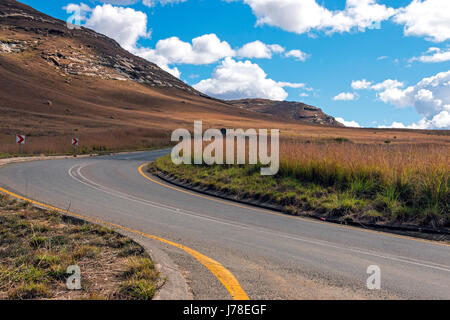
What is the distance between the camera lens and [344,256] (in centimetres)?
618

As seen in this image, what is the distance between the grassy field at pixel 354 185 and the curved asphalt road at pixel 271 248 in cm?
116

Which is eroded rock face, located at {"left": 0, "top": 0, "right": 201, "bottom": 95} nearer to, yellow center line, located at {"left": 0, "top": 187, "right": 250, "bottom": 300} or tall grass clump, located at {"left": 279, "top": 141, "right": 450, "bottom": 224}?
tall grass clump, located at {"left": 279, "top": 141, "right": 450, "bottom": 224}

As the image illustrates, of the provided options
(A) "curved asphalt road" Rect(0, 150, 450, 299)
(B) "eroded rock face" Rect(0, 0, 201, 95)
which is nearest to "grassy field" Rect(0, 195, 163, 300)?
(A) "curved asphalt road" Rect(0, 150, 450, 299)

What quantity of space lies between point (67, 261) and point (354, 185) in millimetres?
8669

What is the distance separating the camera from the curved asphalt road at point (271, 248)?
4.70 m

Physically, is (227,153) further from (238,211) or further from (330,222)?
(330,222)

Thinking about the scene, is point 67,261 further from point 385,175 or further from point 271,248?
point 385,175

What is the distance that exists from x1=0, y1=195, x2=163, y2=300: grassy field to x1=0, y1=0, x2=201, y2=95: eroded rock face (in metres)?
134

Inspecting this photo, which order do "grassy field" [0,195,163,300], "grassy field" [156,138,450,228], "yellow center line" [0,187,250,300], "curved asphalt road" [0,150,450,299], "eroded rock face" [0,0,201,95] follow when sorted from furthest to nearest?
"eroded rock face" [0,0,201,95] < "grassy field" [156,138,450,228] < "curved asphalt road" [0,150,450,299] < "yellow center line" [0,187,250,300] < "grassy field" [0,195,163,300]

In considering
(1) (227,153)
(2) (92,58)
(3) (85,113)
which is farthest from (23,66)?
(1) (227,153)

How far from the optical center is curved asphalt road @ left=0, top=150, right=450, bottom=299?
4.70 meters

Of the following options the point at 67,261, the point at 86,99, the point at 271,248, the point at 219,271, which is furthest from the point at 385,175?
the point at 86,99

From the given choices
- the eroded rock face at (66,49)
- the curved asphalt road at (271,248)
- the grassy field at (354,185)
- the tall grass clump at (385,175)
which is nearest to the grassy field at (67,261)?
the curved asphalt road at (271,248)
